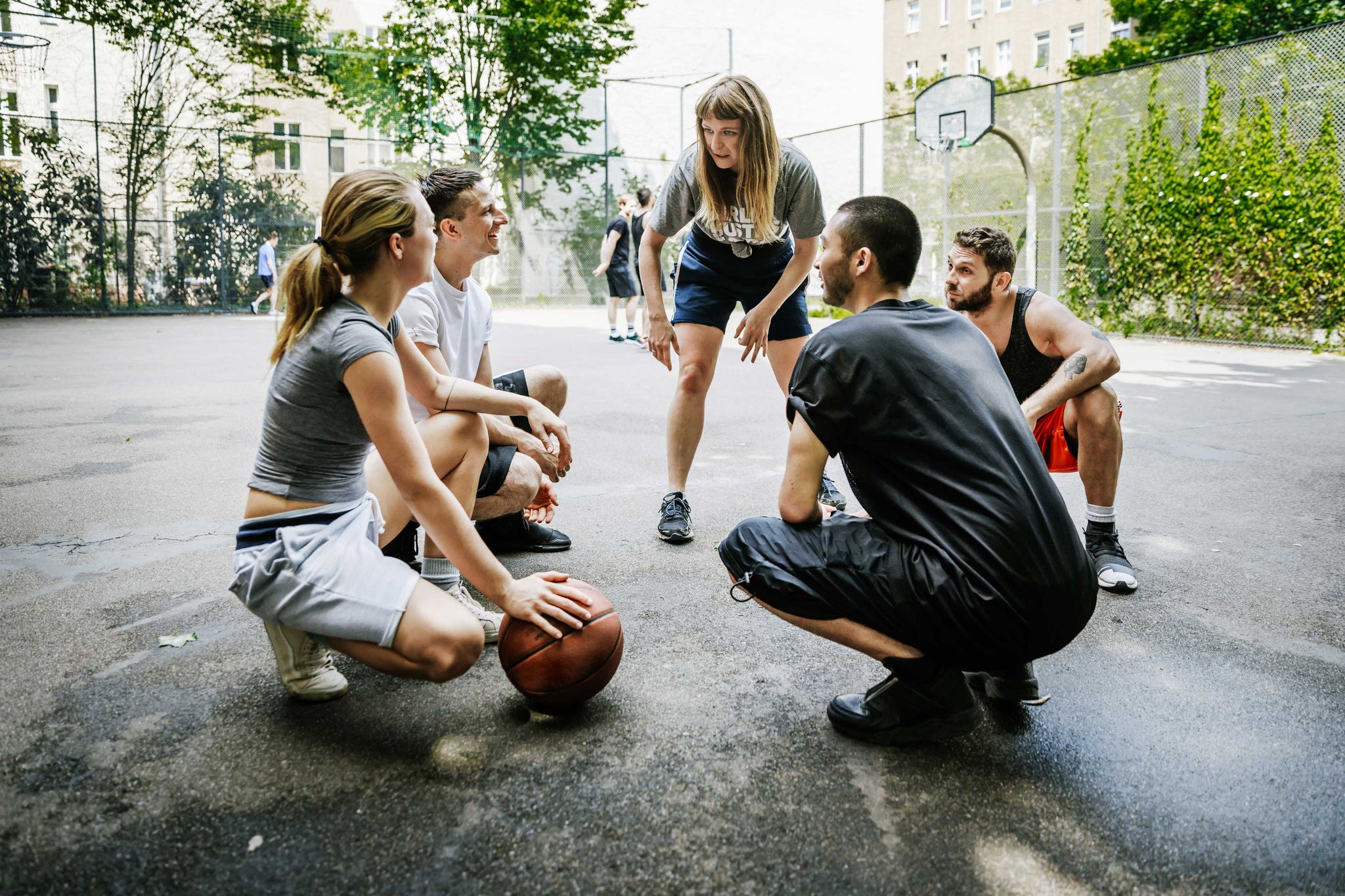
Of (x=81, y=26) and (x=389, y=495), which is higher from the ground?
(x=81, y=26)

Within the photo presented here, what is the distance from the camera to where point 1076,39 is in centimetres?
4572

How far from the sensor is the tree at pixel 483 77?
22.9 m

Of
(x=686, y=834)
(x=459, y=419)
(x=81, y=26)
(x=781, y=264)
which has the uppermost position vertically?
(x=81, y=26)

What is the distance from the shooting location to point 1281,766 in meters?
2.30

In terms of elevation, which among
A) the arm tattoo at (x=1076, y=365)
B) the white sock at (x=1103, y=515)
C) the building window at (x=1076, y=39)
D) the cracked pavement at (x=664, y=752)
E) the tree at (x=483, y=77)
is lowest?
the cracked pavement at (x=664, y=752)

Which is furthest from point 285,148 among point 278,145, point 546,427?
point 546,427

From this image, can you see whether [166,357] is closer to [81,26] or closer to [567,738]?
[567,738]

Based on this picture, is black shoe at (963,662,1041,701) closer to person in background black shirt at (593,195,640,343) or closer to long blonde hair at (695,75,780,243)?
long blonde hair at (695,75,780,243)

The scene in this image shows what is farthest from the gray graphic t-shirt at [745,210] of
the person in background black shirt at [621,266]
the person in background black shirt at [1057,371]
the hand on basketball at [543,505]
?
the person in background black shirt at [621,266]

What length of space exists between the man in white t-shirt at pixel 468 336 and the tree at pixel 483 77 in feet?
67.9

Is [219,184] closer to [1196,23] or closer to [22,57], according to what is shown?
[22,57]

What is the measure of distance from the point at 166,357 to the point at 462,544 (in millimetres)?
10718

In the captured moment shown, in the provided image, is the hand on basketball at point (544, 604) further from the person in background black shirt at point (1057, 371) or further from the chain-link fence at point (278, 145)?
the chain-link fence at point (278, 145)

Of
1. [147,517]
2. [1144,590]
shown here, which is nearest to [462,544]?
[1144,590]
